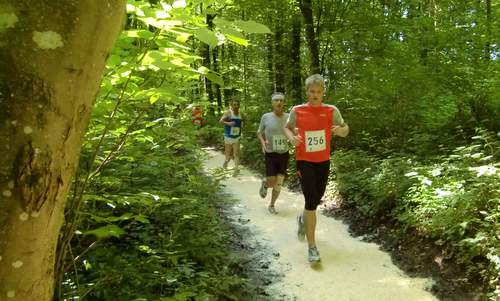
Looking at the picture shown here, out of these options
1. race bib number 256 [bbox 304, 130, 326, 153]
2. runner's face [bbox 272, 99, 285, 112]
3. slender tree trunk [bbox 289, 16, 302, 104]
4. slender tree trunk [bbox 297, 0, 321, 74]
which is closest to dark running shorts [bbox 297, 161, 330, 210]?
race bib number 256 [bbox 304, 130, 326, 153]

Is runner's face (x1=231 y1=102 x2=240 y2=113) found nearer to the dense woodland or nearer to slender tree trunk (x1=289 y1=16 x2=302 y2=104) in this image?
the dense woodland

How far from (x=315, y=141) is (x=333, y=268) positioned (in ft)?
5.27

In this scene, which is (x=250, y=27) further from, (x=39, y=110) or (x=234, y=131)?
(x=234, y=131)

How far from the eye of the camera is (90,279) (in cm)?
324

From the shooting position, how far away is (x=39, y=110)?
79 centimetres

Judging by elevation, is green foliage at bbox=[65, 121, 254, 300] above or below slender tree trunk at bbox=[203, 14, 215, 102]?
below

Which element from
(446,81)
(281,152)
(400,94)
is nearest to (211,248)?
(281,152)

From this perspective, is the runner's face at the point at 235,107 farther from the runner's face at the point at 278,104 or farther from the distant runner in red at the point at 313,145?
the distant runner in red at the point at 313,145

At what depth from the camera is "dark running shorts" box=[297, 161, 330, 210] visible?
499 cm

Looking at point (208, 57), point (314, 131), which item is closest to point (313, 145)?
point (314, 131)

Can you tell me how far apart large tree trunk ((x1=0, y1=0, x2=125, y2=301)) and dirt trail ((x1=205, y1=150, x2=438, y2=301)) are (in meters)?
3.93

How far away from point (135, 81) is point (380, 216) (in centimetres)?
516

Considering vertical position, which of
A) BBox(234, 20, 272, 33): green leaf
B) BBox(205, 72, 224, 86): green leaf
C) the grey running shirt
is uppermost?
BBox(234, 20, 272, 33): green leaf

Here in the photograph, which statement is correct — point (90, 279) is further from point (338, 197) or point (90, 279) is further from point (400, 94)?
point (400, 94)
